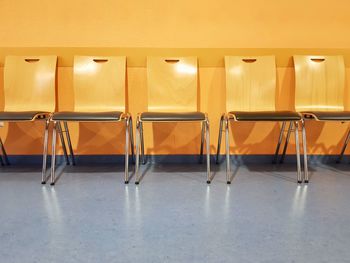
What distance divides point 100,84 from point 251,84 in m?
1.16

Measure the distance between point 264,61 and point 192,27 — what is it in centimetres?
62

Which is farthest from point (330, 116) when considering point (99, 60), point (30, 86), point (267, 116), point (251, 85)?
point (30, 86)

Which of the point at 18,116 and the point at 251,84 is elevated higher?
the point at 251,84

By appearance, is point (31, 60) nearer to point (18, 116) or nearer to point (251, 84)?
point (18, 116)

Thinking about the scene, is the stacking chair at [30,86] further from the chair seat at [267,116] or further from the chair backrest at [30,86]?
the chair seat at [267,116]

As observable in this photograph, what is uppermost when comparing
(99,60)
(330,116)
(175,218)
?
(99,60)

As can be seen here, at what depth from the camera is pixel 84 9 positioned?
2432mm

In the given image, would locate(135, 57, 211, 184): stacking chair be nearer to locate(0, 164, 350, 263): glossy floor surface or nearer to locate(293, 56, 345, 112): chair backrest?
locate(0, 164, 350, 263): glossy floor surface

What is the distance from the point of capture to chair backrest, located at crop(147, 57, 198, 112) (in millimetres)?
2400

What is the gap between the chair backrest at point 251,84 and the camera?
7.88 feet

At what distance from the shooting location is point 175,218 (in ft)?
5.11

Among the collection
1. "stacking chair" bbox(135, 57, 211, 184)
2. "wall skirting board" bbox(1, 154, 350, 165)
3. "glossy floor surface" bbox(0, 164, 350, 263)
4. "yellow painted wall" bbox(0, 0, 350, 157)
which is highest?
"yellow painted wall" bbox(0, 0, 350, 157)

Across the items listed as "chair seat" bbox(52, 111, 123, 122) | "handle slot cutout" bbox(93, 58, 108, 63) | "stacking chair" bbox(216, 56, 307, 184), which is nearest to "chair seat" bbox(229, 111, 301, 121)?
"stacking chair" bbox(216, 56, 307, 184)

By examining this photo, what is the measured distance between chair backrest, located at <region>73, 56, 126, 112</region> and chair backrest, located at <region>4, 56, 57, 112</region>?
203mm
